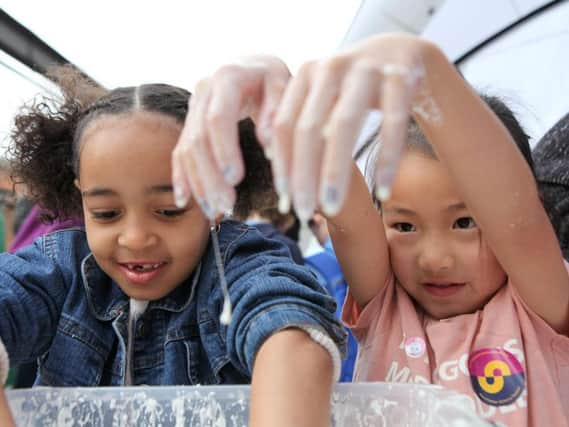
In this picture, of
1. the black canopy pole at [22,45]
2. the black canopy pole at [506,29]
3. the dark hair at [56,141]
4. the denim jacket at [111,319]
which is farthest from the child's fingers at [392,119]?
the black canopy pole at [506,29]

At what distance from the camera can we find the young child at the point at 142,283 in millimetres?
563

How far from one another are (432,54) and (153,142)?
0.31 metres

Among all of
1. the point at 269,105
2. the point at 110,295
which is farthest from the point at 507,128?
the point at 110,295

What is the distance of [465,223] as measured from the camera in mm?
670

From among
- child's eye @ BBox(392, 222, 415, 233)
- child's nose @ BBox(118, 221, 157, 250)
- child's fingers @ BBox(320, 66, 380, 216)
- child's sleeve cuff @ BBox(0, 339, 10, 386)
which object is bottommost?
child's eye @ BBox(392, 222, 415, 233)

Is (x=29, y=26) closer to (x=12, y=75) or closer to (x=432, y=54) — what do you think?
(x=12, y=75)

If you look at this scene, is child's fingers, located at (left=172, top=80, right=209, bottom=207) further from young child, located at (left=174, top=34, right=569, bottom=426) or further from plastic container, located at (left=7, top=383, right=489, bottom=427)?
plastic container, located at (left=7, top=383, right=489, bottom=427)

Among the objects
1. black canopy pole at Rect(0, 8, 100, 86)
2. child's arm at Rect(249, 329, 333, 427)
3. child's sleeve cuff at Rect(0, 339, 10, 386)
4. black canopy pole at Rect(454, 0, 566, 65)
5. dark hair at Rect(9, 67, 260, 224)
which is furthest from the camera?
black canopy pole at Rect(454, 0, 566, 65)

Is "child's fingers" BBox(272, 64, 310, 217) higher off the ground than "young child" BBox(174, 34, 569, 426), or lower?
higher

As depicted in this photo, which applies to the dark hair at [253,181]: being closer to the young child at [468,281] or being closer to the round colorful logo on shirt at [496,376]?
the young child at [468,281]

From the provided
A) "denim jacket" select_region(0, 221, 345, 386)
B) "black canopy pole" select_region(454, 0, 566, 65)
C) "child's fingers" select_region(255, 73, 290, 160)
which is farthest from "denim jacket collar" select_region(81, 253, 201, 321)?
"black canopy pole" select_region(454, 0, 566, 65)

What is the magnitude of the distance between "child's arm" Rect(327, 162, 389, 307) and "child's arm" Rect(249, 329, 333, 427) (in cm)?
19

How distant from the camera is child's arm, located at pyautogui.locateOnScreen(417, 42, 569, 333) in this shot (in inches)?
19.4

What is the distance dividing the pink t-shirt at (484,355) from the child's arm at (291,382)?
19 centimetres
